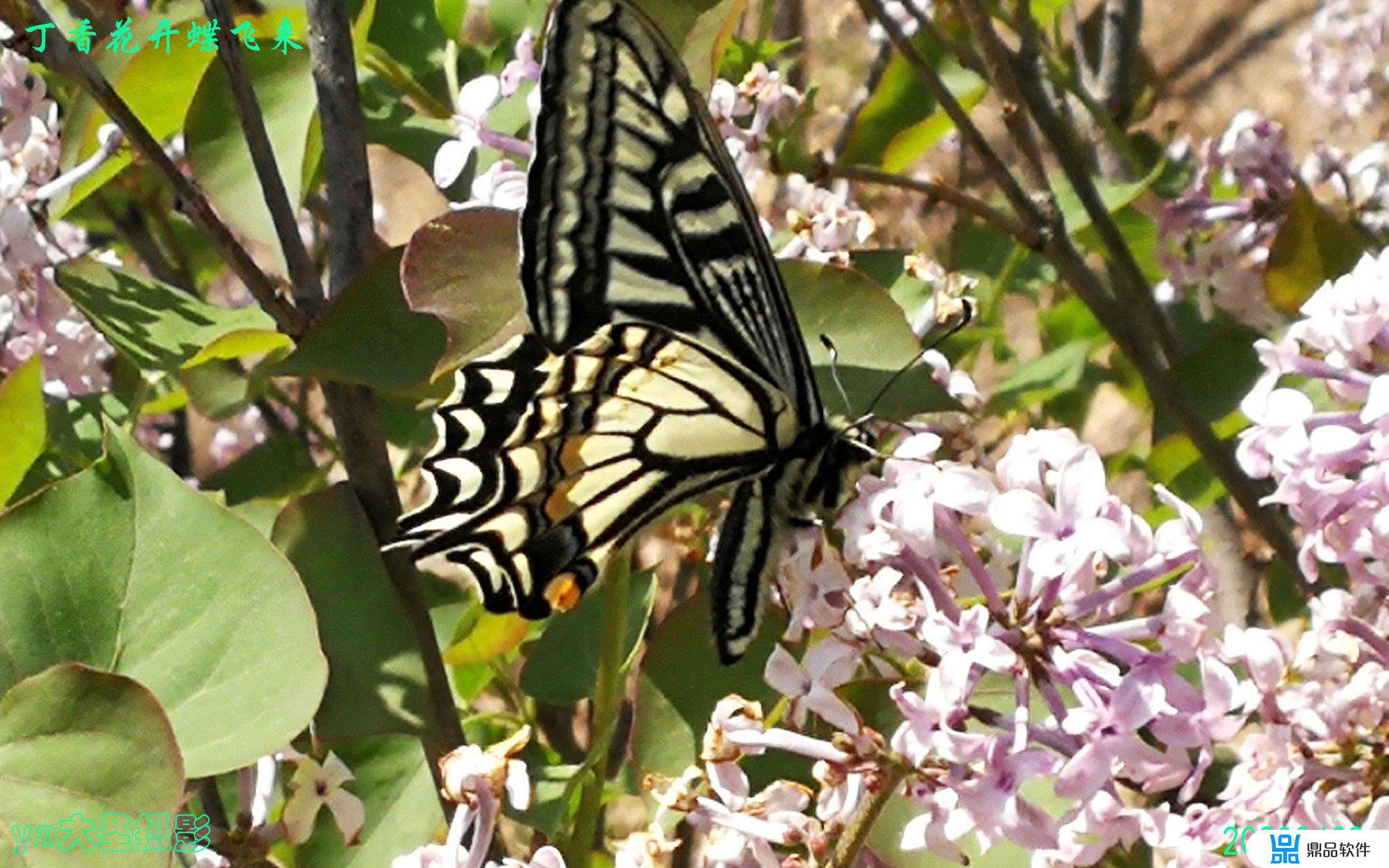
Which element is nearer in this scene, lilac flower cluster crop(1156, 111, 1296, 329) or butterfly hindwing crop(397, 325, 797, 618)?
butterfly hindwing crop(397, 325, 797, 618)

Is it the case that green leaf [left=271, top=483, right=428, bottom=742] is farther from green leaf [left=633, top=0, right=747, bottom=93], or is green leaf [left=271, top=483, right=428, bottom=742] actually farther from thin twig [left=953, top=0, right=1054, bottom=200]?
thin twig [left=953, top=0, right=1054, bottom=200]

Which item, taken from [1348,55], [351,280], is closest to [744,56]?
[351,280]

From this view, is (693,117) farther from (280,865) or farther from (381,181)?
(381,181)

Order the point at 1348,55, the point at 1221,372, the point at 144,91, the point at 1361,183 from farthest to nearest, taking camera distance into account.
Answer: the point at 1348,55, the point at 1361,183, the point at 1221,372, the point at 144,91

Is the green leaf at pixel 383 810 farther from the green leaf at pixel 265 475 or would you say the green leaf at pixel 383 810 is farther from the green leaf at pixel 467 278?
the green leaf at pixel 265 475

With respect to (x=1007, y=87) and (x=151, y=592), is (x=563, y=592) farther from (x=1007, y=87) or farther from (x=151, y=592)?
(x=1007, y=87)

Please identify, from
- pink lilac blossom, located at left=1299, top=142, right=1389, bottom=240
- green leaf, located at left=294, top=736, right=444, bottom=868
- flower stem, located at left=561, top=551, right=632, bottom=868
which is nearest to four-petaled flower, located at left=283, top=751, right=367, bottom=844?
green leaf, located at left=294, top=736, right=444, bottom=868

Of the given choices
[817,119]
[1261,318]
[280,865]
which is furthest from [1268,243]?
[817,119]
